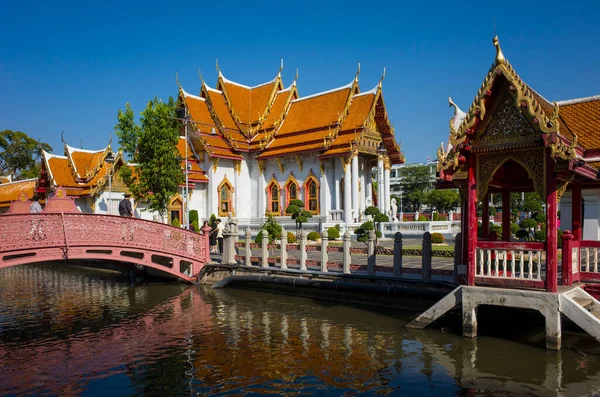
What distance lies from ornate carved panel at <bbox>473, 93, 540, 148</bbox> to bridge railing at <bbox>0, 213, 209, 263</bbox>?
1074 centimetres

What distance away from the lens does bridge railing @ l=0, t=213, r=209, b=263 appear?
1342cm

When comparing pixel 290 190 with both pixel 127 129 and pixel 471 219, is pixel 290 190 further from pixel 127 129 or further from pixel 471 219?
pixel 471 219

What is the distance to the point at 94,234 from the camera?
49.2ft

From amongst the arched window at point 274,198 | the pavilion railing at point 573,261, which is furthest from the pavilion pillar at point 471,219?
the arched window at point 274,198

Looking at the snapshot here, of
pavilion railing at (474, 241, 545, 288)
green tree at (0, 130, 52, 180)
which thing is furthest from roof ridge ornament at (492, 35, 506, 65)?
green tree at (0, 130, 52, 180)

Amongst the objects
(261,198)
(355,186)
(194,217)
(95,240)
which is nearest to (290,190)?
(261,198)

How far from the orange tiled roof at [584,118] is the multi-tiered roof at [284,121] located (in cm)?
2022

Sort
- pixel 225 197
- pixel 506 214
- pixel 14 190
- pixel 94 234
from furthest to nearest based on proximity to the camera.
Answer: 1. pixel 14 190
2. pixel 225 197
3. pixel 94 234
4. pixel 506 214

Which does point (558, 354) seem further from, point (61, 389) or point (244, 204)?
point (244, 204)

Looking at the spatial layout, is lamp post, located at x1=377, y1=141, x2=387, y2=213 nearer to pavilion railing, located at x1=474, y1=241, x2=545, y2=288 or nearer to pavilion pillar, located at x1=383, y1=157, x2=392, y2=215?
pavilion pillar, located at x1=383, y1=157, x2=392, y2=215

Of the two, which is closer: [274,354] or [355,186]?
[274,354]

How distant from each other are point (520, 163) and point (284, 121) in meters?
29.2

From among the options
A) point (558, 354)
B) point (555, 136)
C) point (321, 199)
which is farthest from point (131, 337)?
point (321, 199)

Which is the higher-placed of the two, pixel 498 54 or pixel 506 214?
pixel 498 54
